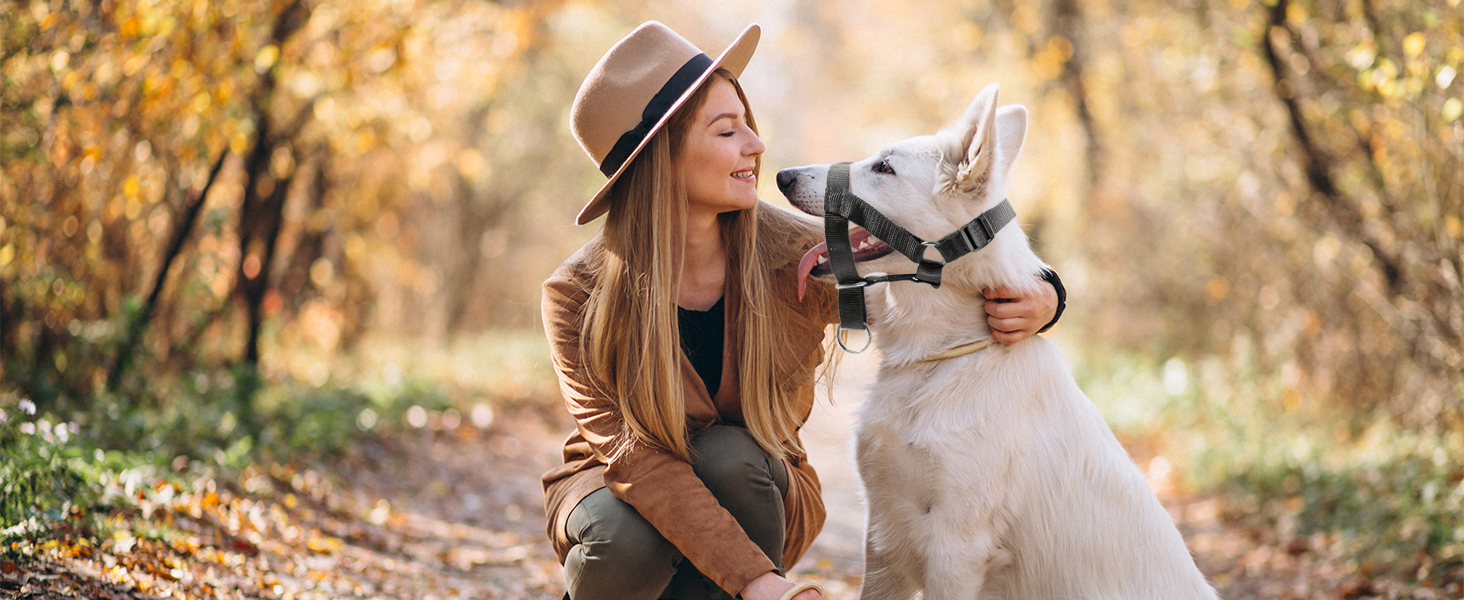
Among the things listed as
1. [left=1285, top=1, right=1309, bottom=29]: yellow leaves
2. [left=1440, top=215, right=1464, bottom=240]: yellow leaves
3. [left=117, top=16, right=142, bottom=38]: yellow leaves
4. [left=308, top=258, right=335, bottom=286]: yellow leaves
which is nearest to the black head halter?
[left=1440, top=215, right=1464, bottom=240]: yellow leaves

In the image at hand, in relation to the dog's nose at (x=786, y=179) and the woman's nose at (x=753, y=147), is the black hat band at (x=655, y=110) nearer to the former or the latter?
the woman's nose at (x=753, y=147)

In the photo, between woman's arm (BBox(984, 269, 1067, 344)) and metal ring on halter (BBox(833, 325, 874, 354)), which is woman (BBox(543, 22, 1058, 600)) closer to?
woman's arm (BBox(984, 269, 1067, 344))

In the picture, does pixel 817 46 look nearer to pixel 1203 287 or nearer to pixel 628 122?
pixel 1203 287

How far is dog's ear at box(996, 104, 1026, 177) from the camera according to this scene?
241 centimetres

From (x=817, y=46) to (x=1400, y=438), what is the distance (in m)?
24.7

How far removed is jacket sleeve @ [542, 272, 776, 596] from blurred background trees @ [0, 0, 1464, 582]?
23 cm

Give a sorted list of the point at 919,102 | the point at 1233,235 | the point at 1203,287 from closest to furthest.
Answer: the point at 1233,235
the point at 1203,287
the point at 919,102

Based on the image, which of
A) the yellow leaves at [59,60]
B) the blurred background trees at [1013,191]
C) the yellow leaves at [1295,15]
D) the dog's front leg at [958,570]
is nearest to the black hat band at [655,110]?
the blurred background trees at [1013,191]

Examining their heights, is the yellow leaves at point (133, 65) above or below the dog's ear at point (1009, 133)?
above

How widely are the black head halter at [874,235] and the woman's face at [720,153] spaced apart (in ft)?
0.80

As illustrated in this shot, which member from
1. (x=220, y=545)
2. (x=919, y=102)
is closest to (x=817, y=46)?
(x=919, y=102)

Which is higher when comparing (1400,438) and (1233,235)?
(1233,235)

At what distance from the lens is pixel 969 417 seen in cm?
236

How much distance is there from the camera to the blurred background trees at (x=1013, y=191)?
14.6 ft
